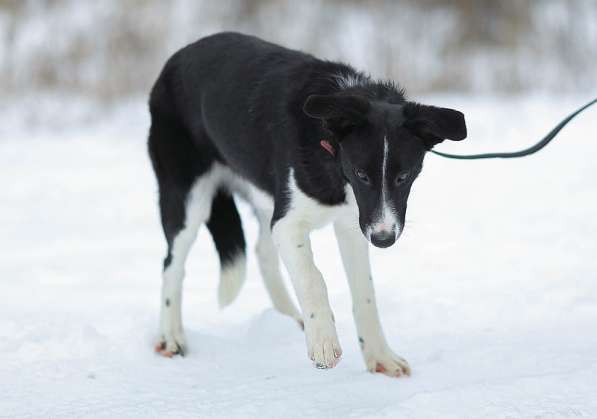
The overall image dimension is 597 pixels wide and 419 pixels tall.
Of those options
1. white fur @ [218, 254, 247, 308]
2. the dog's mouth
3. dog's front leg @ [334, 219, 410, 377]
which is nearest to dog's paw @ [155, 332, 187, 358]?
white fur @ [218, 254, 247, 308]

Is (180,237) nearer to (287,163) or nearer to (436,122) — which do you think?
(287,163)

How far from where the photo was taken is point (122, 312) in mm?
4449

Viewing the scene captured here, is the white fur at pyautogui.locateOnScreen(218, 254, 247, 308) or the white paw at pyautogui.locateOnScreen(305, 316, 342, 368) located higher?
the white paw at pyautogui.locateOnScreen(305, 316, 342, 368)

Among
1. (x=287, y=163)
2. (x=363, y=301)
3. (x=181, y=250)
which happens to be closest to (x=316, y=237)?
(x=181, y=250)

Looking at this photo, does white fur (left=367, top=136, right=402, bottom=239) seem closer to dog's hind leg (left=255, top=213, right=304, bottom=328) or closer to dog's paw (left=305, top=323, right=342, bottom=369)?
dog's paw (left=305, top=323, right=342, bottom=369)

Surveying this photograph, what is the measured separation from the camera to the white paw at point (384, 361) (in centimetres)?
358

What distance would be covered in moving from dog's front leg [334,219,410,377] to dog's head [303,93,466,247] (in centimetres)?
56

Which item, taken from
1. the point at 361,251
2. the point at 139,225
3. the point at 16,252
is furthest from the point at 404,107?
the point at 139,225

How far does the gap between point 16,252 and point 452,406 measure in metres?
3.94

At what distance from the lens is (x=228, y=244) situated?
452 centimetres

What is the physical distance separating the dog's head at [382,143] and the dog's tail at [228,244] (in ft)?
4.56

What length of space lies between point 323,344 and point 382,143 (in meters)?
0.75

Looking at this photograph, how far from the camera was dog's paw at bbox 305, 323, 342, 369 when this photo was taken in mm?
3129

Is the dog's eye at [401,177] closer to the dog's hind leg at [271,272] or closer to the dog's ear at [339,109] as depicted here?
the dog's ear at [339,109]
